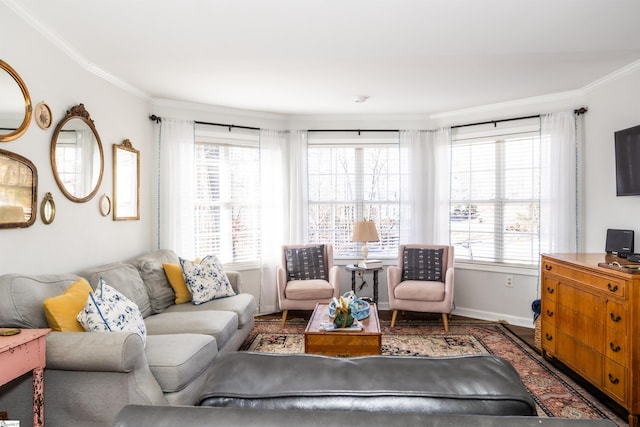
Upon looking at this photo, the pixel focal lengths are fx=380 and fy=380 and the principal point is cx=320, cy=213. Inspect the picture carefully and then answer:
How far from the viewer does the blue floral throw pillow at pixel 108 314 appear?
2.13 meters

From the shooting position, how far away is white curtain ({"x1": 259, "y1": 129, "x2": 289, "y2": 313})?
Result: 4.83 metres

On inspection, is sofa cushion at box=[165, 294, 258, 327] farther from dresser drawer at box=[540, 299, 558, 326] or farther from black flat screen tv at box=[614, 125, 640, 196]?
black flat screen tv at box=[614, 125, 640, 196]

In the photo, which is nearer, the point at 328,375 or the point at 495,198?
the point at 328,375

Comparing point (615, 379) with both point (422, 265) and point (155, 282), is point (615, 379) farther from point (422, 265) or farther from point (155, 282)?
point (155, 282)

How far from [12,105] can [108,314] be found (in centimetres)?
140

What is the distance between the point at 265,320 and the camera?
15.0ft

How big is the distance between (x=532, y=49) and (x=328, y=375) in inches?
118

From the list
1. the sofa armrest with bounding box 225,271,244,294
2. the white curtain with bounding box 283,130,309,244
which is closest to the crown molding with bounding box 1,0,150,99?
the white curtain with bounding box 283,130,309,244

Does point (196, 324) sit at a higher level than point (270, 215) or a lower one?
lower

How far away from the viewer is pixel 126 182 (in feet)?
12.4

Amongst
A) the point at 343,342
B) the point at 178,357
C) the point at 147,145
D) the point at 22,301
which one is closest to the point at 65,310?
the point at 22,301

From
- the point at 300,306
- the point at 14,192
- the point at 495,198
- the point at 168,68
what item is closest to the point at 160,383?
the point at 14,192

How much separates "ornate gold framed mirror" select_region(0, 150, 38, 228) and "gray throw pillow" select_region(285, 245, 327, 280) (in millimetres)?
2645

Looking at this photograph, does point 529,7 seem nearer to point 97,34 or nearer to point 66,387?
point 97,34
